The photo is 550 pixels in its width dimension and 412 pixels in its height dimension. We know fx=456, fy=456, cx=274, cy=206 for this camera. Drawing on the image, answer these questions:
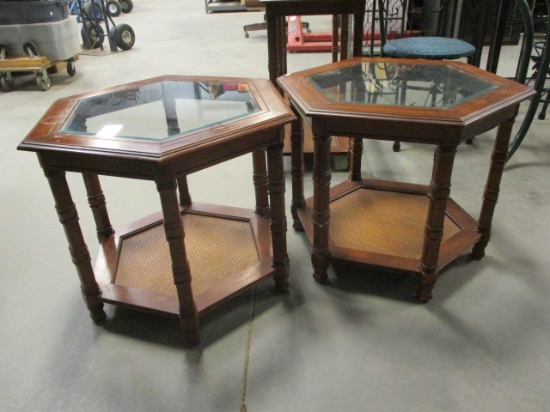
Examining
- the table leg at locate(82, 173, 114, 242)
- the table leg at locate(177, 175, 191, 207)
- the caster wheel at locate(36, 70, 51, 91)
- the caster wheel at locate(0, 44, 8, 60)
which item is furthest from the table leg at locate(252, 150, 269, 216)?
the caster wheel at locate(0, 44, 8, 60)

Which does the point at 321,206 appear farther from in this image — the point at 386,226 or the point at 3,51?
the point at 3,51

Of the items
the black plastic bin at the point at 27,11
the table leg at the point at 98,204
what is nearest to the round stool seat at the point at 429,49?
the table leg at the point at 98,204

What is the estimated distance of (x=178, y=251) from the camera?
129 centimetres

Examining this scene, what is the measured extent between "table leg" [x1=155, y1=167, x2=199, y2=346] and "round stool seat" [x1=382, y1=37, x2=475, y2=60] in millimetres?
1620

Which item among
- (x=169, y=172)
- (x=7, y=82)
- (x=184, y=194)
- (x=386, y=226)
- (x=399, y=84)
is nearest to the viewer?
(x=169, y=172)

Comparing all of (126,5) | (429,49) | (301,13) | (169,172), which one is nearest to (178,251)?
(169,172)

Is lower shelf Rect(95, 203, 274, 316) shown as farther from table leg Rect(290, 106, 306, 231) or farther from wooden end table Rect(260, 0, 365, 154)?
wooden end table Rect(260, 0, 365, 154)

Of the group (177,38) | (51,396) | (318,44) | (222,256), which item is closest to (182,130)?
(222,256)

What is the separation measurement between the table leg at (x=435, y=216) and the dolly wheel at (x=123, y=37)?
5.43m

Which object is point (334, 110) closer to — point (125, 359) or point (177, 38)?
point (125, 359)

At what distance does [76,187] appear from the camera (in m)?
2.58

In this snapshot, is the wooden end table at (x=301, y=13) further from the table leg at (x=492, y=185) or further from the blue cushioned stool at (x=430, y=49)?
the table leg at (x=492, y=185)

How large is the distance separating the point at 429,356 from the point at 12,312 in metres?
1.45

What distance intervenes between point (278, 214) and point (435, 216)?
498mm
